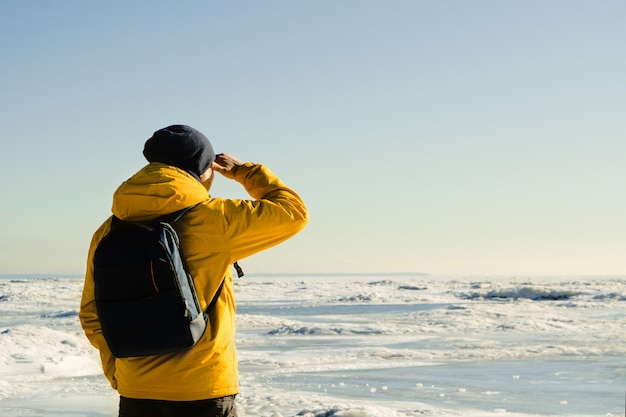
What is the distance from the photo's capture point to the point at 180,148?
2197 mm

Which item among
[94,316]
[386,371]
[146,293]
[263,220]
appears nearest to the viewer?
[146,293]

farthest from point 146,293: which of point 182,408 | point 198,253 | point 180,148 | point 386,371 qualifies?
point 386,371

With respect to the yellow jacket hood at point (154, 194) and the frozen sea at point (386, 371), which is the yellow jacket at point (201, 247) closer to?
the yellow jacket hood at point (154, 194)

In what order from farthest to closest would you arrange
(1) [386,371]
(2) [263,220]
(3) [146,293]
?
(1) [386,371], (2) [263,220], (3) [146,293]

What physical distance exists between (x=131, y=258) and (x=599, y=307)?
2557 cm

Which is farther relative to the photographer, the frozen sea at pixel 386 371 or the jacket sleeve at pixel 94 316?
the frozen sea at pixel 386 371

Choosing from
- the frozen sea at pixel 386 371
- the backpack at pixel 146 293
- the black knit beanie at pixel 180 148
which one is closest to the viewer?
the backpack at pixel 146 293

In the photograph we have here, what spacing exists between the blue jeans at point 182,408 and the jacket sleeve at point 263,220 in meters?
0.42

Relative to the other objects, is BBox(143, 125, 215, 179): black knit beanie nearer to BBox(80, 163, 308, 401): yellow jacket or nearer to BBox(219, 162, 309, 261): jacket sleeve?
BBox(80, 163, 308, 401): yellow jacket

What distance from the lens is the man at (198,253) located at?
2.06m

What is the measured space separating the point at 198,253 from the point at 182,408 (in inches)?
17.6

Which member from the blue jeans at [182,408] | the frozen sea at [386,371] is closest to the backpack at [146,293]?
the blue jeans at [182,408]

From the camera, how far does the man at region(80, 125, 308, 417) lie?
6.75 feet

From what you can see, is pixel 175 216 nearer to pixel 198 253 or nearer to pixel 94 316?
pixel 198 253
